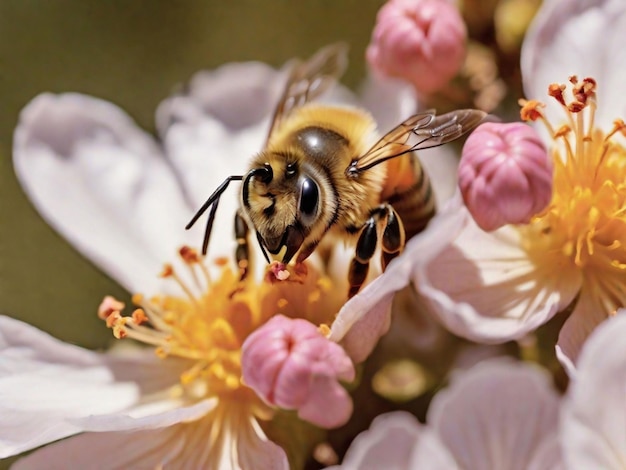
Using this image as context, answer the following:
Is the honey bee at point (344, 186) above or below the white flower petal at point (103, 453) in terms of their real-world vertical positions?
above

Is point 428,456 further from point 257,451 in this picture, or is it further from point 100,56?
point 100,56

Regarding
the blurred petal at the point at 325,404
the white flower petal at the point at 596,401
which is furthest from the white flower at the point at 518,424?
the blurred petal at the point at 325,404

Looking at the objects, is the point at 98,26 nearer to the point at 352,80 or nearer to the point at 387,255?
the point at 352,80

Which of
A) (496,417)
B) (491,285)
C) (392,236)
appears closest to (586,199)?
(491,285)

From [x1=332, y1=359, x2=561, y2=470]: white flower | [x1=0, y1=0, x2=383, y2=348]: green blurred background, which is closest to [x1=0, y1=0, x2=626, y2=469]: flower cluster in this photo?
[x1=332, y1=359, x2=561, y2=470]: white flower

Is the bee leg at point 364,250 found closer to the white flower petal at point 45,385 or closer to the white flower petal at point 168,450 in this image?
the white flower petal at point 168,450

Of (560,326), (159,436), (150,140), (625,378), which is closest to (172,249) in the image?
(150,140)

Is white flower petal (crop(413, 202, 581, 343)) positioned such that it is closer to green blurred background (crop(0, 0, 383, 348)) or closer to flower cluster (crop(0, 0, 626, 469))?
flower cluster (crop(0, 0, 626, 469))
